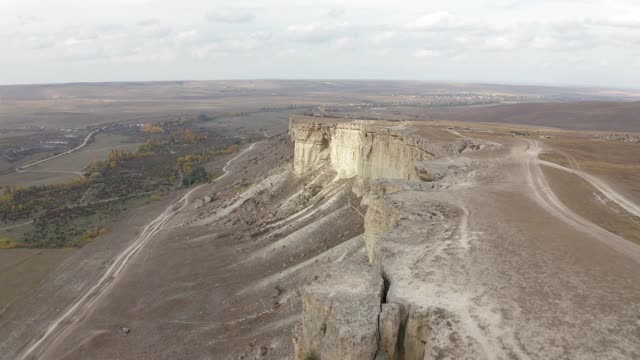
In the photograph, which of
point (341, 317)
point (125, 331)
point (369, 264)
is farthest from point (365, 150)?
point (341, 317)

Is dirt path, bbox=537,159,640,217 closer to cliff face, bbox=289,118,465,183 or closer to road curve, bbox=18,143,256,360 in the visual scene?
cliff face, bbox=289,118,465,183

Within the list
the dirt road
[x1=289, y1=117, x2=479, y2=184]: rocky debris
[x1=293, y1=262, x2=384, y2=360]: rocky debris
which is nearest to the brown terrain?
[x1=293, y1=262, x2=384, y2=360]: rocky debris

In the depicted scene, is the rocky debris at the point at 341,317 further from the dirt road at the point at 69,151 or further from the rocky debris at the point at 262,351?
the dirt road at the point at 69,151

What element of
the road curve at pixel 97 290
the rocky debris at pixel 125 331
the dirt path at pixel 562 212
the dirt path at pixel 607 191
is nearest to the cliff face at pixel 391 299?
the dirt path at pixel 562 212

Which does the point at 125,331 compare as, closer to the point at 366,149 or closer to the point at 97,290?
the point at 97,290

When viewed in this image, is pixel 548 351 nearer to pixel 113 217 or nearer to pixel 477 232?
pixel 477 232
